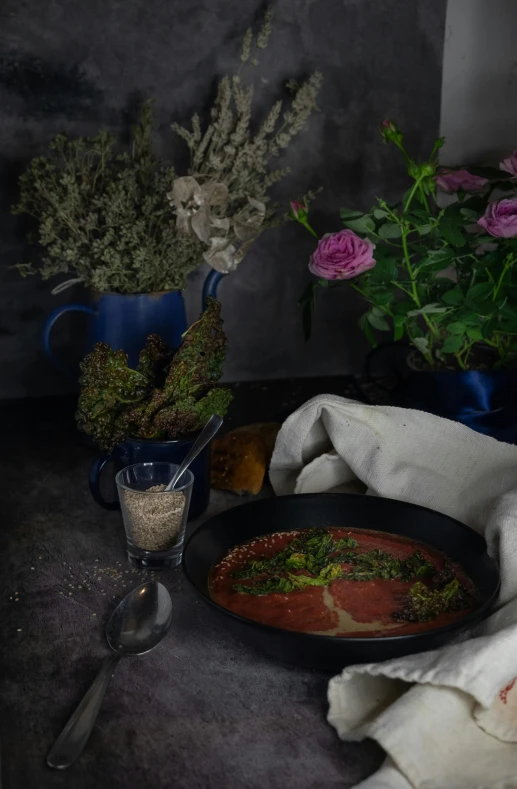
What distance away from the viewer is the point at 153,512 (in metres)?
0.94

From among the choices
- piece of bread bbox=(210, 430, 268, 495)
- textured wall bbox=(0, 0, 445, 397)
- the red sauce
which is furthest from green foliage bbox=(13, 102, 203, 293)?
the red sauce

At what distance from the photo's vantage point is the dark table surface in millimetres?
676

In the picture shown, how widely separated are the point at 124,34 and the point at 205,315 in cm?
58

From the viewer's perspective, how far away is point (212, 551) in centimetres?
91

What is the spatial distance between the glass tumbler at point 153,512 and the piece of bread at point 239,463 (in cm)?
15

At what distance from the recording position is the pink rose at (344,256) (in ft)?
3.63

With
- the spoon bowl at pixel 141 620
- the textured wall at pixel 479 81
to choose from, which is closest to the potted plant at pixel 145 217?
the textured wall at pixel 479 81

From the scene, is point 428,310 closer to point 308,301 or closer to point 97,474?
point 308,301

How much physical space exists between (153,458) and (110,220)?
0.34m

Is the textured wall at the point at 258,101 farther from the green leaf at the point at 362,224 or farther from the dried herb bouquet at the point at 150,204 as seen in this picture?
the green leaf at the point at 362,224

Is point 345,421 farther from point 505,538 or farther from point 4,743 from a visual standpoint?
point 4,743

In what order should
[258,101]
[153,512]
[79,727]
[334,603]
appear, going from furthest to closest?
1. [258,101]
2. [153,512]
3. [334,603]
4. [79,727]

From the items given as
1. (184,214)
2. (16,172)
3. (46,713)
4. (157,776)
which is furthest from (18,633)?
(16,172)

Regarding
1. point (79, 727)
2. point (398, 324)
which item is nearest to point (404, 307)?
point (398, 324)
